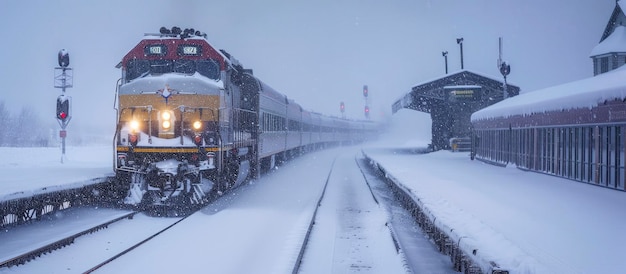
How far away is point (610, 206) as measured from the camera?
1172cm

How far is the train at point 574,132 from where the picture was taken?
47.3ft

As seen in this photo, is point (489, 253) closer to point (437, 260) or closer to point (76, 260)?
point (437, 260)

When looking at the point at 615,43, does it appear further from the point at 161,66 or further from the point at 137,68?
the point at 137,68

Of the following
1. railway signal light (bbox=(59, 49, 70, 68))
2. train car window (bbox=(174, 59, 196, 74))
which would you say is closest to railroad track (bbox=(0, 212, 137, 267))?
train car window (bbox=(174, 59, 196, 74))

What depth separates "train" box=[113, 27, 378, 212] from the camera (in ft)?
40.2

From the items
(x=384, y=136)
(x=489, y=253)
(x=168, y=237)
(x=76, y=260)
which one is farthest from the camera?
(x=384, y=136)

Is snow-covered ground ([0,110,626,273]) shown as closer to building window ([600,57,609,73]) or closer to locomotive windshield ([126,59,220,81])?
locomotive windshield ([126,59,220,81])

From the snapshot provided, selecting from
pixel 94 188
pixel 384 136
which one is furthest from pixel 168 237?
pixel 384 136

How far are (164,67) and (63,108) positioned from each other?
8.64m

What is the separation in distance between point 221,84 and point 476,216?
7.00 metres

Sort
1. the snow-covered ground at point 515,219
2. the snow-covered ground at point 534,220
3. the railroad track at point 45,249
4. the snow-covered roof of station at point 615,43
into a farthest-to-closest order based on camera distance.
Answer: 1. the snow-covered roof of station at point 615,43
2. the railroad track at point 45,249
3. the snow-covered ground at point 515,219
4. the snow-covered ground at point 534,220

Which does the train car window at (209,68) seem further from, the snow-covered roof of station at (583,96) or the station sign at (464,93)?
the station sign at (464,93)

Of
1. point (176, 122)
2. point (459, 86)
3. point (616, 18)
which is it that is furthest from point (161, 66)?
point (616, 18)

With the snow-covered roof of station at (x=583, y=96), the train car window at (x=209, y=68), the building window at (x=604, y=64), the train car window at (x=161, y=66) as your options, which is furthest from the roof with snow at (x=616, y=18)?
the train car window at (x=161, y=66)
